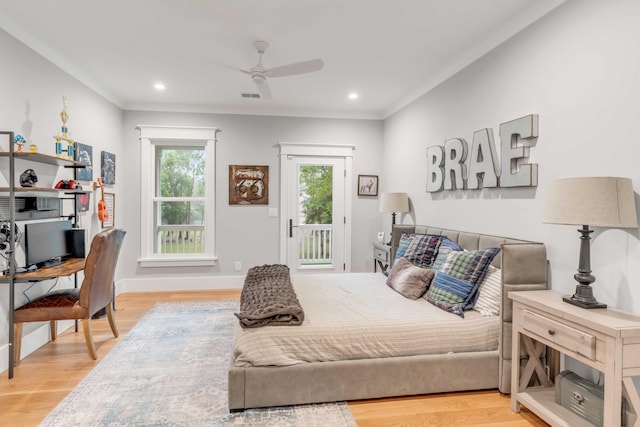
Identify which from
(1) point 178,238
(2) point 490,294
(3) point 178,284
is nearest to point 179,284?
(3) point 178,284

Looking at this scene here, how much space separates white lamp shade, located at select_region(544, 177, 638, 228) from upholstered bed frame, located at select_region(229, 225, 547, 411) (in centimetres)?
53

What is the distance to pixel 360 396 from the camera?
224 cm

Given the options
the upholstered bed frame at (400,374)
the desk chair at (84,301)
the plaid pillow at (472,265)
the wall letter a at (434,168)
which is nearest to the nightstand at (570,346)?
the upholstered bed frame at (400,374)

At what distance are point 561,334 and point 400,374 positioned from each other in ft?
3.10

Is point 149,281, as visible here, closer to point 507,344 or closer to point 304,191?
point 304,191

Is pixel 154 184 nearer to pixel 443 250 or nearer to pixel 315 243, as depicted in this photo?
pixel 315 243

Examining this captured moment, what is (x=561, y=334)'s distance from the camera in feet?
5.92

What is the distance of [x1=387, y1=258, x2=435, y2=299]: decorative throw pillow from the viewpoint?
2.94 metres

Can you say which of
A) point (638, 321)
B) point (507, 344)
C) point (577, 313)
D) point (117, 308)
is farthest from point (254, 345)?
point (117, 308)

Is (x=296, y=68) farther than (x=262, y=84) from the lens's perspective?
No

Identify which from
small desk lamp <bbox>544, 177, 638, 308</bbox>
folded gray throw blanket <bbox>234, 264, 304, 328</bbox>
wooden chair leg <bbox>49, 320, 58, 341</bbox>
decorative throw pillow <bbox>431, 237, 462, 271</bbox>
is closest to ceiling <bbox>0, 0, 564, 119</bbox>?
small desk lamp <bbox>544, 177, 638, 308</bbox>

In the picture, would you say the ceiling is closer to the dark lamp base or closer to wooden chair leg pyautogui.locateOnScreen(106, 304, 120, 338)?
the dark lamp base

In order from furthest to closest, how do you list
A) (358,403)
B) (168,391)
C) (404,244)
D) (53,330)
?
(404,244), (53,330), (168,391), (358,403)

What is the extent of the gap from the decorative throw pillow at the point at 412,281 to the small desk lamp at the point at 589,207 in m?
1.17
